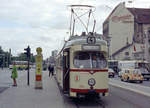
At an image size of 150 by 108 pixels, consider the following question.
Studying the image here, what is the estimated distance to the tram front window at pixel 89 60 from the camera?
44.0 feet

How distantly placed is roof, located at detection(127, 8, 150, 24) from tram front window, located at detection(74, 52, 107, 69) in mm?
65914

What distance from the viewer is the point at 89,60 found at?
13461 mm

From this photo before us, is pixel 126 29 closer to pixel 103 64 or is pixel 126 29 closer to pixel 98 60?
pixel 103 64

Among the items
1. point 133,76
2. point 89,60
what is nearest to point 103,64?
point 89,60

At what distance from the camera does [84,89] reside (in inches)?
517

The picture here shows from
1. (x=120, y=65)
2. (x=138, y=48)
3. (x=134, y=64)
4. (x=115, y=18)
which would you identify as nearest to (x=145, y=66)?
(x=134, y=64)

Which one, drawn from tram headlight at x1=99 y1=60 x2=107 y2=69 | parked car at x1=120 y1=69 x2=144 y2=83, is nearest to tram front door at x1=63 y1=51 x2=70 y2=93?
tram headlight at x1=99 y1=60 x2=107 y2=69

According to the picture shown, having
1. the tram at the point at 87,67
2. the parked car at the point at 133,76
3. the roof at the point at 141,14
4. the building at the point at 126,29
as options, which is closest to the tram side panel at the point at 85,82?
the tram at the point at 87,67

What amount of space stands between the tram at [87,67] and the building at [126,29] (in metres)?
58.5

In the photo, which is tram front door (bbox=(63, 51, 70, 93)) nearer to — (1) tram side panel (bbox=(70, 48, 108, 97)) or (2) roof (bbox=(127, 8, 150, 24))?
(1) tram side panel (bbox=(70, 48, 108, 97))

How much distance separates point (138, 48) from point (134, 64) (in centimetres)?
2645

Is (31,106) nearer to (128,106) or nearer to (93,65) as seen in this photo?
(93,65)

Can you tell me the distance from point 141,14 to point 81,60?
70.4 metres

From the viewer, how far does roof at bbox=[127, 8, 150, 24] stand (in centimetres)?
7819
